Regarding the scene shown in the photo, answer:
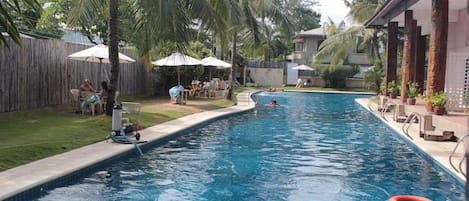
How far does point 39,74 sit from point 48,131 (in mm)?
4663

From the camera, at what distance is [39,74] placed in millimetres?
14172

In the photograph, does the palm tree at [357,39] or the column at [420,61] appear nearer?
the column at [420,61]

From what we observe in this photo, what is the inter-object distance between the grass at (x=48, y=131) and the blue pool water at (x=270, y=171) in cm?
115

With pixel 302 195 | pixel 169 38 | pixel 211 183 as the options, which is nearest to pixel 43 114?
pixel 169 38

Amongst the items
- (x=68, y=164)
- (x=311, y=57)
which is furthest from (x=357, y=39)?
(x=68, y=164)

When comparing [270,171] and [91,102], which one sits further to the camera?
[91,102]

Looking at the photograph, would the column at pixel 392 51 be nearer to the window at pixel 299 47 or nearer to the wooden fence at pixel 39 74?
the wooden fence at pixel 39 74

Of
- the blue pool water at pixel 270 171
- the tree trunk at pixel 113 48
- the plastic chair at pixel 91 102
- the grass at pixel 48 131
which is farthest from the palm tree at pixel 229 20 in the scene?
the plastic chair at pixel 91 102

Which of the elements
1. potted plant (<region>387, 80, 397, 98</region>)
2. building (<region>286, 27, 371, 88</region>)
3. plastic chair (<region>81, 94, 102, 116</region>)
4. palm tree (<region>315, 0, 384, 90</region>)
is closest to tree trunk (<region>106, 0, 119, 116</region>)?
plastic chair (<region>81, 94, 102, 116</region>)

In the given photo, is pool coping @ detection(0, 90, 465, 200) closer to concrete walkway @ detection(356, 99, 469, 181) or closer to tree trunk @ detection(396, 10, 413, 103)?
concrete walkway @ detection(356, 99, 469, 181)

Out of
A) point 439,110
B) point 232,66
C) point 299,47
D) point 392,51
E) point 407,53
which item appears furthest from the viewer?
point 299,47

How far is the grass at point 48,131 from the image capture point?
25.8 ft

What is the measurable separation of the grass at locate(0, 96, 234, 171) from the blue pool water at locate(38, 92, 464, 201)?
3.76ft

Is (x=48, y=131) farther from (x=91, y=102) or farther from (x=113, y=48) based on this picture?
(x=91, y=102)
